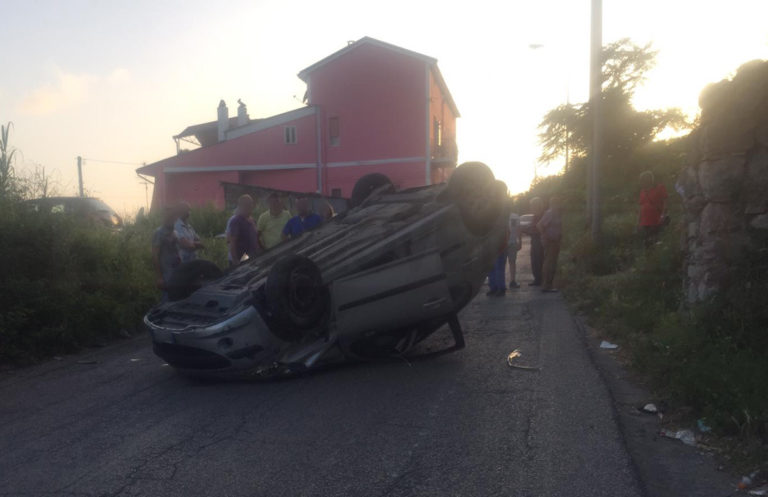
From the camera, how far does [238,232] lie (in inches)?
365

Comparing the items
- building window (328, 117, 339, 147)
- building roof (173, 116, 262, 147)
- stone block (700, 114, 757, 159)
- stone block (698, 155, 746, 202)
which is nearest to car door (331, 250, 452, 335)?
stone block (698, 155, 746, 202)

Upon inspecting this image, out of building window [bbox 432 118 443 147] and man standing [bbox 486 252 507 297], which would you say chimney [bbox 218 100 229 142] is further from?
man standing [bbox 486 252 507 297]

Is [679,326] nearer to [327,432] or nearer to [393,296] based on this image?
[393,296]

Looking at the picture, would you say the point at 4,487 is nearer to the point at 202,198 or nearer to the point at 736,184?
the point at 736,184

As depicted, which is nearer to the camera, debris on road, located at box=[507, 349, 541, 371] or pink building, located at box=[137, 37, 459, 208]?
debris on road, located at box=[507, 349, 541, 371]

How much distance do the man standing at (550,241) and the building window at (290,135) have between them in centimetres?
2687

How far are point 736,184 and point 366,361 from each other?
3982 mm

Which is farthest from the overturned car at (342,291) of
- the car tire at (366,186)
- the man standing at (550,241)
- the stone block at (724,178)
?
the man standing at (550,241)

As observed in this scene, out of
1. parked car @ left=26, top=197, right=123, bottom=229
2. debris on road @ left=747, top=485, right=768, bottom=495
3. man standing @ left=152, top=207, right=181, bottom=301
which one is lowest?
debris on road @ left=747, top=485, right=768, bottom=495

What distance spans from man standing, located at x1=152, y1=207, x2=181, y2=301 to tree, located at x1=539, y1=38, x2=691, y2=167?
16309 mm

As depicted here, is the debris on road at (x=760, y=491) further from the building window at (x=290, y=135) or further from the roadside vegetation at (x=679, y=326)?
the building window at (x=290, y=135)

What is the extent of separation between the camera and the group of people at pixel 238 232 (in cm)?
812

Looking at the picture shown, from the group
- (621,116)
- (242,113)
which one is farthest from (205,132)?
(621,116)

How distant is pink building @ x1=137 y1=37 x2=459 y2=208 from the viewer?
1390 inches
